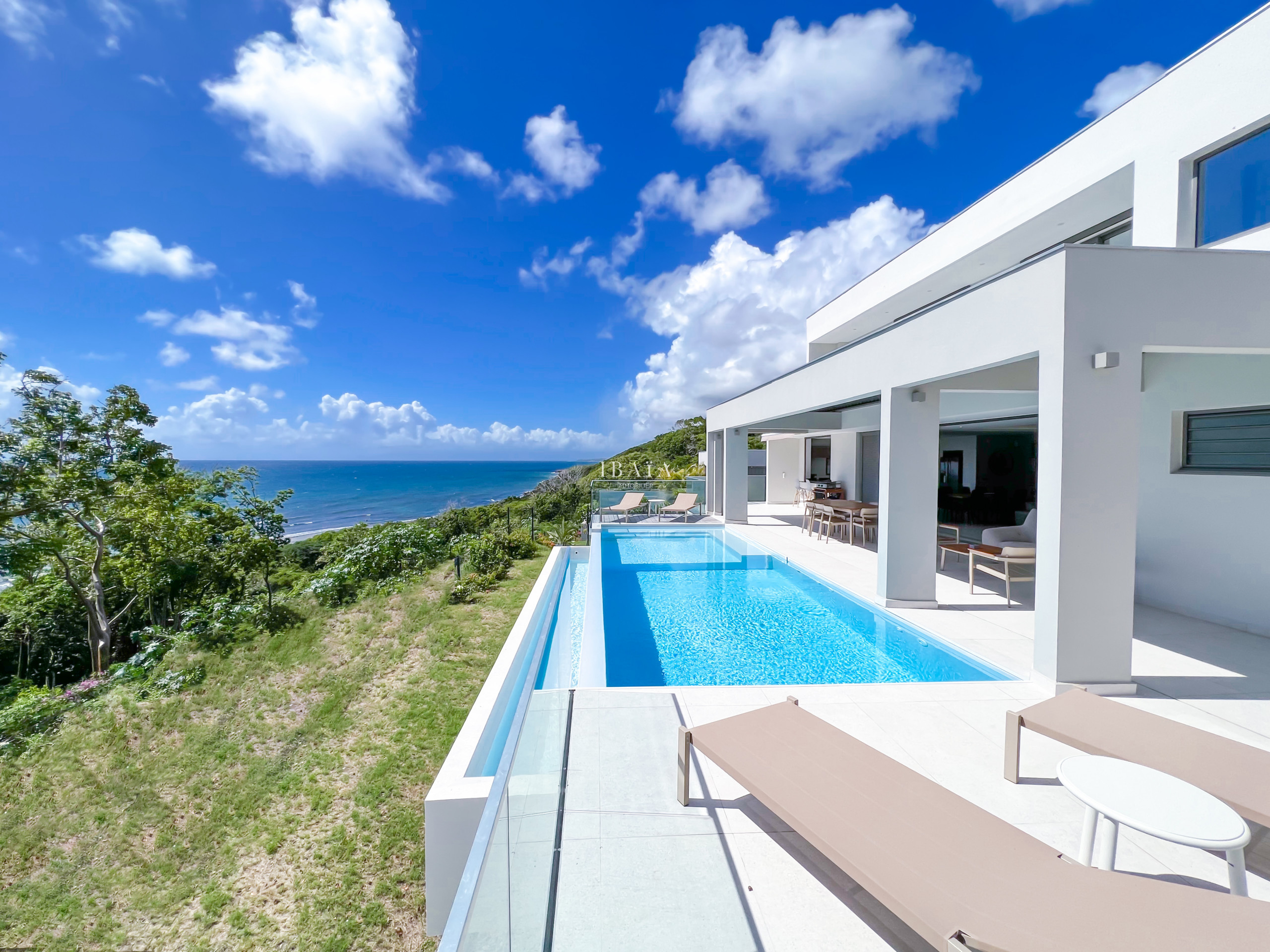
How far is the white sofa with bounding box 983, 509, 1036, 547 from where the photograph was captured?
882cm

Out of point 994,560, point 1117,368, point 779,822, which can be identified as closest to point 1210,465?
point 994,560

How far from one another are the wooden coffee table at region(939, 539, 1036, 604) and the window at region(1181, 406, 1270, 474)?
2.10 metres

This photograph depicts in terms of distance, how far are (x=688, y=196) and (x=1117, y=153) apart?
14466 mm

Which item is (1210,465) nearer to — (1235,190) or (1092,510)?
(1235,190)

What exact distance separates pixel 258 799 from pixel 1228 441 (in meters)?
12.6

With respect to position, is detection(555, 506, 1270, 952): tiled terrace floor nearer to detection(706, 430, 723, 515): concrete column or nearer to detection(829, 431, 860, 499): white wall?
detection(706, 430, 723, 515): concrete column

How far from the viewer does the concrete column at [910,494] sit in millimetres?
6906

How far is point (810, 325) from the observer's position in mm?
17922

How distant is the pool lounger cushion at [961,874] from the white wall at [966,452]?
1567 cm

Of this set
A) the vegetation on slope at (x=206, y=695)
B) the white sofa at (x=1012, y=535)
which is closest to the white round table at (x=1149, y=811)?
the vegetation on slope at (x=206, y=695)

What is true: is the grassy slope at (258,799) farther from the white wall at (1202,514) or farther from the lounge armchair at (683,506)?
the white wall at (1202,514)

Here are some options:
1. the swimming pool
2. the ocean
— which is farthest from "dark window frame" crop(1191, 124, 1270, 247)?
the ocean

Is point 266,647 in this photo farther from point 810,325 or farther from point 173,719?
point 810,325

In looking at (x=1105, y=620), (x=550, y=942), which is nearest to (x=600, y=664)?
(x=550, y=942)
